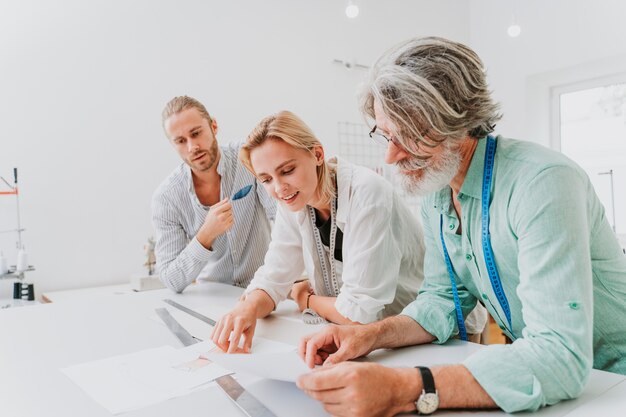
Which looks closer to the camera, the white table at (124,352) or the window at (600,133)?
the white table at (124,352)

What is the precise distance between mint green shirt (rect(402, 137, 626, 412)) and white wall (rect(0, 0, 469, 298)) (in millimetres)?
2179

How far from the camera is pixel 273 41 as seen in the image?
347cm

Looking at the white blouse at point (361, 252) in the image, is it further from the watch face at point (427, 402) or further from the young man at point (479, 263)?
the watch face at point (427, 402)

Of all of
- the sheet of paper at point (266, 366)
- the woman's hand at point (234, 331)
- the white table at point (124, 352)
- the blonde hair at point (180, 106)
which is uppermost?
the blonde hair at point (180, 106)

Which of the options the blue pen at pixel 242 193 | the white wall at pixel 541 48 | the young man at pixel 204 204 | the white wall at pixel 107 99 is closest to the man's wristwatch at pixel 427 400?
the young man at pixel 204 204

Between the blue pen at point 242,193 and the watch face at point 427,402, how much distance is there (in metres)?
1.41

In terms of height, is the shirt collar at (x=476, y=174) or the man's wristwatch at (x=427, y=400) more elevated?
the shirt collar at (x=476, y=174)

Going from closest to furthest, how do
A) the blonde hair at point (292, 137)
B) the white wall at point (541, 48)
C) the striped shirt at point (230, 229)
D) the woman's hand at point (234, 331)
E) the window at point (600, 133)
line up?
the woman's hand at point (234, 331)
the blonde hair at point (292, 137)
the striped shirt at point (230, 229)
the white wall at point (541, 48)
the window at point (600, 133)

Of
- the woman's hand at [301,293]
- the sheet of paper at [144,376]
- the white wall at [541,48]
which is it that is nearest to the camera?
the sheet of paper at [144,376]

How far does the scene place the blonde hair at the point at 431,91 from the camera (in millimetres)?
901

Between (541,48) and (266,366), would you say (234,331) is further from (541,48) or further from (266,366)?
(541,48)

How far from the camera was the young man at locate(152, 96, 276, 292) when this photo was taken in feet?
6.28

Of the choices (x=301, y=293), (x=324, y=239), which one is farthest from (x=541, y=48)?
(x=301, y=293)

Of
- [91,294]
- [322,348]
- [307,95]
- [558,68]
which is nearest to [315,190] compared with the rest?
[322,348]
